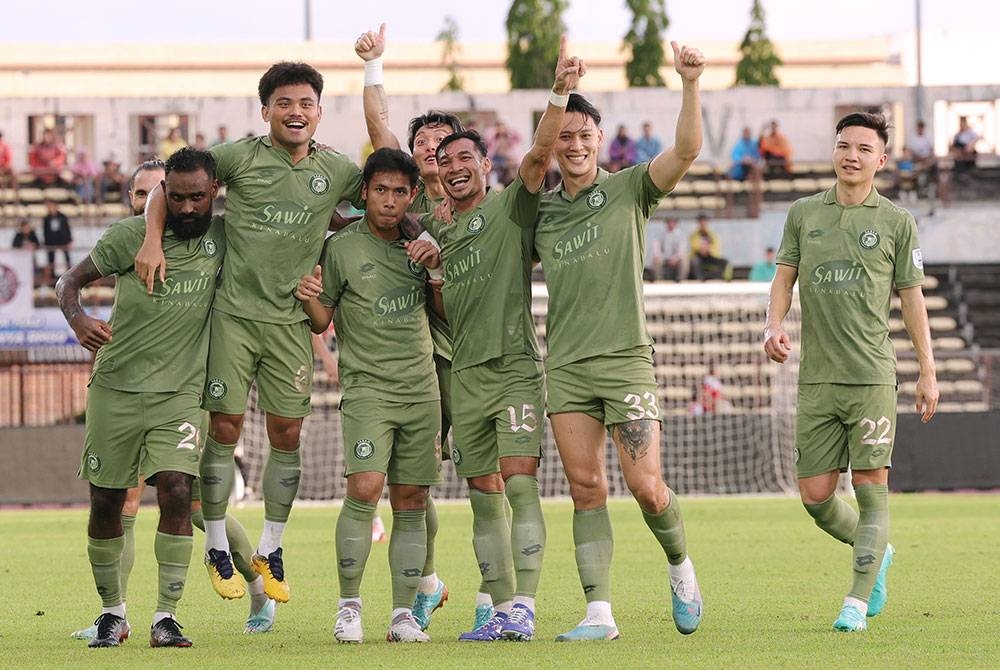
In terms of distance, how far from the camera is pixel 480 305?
27.7 ft

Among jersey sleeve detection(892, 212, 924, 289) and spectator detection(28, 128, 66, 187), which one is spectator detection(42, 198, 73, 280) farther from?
jersey sleeve detection(892, 212, 924, 289)

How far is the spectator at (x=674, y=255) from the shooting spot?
29469mm

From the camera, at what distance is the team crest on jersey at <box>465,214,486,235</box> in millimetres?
8469

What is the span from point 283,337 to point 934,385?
10.5 ft

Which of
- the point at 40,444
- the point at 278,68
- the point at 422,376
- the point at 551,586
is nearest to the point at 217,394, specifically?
the point at 422,376

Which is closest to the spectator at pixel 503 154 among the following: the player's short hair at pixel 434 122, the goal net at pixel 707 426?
the goal net at pixel 707 426

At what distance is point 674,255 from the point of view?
2977 cm

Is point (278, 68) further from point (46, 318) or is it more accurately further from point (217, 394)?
point (46, 318)

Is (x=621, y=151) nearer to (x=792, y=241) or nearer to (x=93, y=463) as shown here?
(x=792, y=241)

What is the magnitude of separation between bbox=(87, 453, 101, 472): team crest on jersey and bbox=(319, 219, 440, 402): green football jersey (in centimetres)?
122

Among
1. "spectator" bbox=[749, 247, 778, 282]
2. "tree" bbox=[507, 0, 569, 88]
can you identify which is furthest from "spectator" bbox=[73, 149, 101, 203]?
"tree" bbox=[507, 0, 569, 88]

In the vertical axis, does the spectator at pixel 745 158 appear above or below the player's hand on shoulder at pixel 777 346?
above

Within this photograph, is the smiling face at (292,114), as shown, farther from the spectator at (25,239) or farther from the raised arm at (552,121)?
the spectator at (25,239)

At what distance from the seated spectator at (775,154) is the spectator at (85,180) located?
40.5ft
